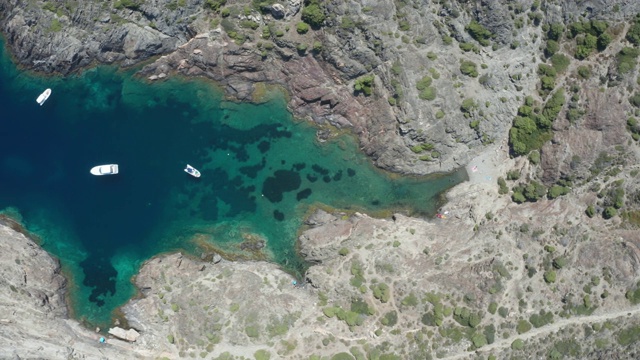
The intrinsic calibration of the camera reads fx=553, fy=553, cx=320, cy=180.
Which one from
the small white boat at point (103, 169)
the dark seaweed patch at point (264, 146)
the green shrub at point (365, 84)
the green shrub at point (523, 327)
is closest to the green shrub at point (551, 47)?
the green shrub at point (365, 84)

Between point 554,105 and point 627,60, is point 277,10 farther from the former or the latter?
point 627,60

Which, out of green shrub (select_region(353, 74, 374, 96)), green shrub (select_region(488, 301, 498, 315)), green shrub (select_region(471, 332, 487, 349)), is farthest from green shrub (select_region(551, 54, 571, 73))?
green shrub (select_region(471, 332, 487, 349))

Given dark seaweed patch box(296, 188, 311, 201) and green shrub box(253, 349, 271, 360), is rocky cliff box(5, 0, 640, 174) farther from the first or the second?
green shrub box(253, 349, 271, 360)

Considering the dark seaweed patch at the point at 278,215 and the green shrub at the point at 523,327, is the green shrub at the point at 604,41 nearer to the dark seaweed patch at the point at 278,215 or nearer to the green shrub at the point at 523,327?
the green shrub at the point at 523,327

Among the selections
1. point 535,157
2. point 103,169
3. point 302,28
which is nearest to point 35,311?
point 103,169

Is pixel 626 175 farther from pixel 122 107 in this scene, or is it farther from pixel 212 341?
pixel 122 107

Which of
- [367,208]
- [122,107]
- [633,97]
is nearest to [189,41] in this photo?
[122,107]
